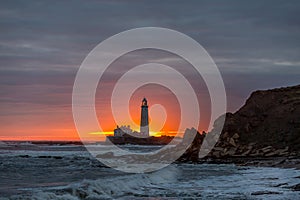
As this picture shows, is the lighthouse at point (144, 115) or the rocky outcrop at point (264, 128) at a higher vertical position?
the lighthouse at point (144, 115)

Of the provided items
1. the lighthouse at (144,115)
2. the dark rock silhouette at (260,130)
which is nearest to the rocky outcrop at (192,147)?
the dark rock silhouette at (260,130)

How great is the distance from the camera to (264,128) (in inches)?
1390

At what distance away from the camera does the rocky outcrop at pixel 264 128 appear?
32.9 metres

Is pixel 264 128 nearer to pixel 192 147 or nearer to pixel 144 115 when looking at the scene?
pixel 192 147

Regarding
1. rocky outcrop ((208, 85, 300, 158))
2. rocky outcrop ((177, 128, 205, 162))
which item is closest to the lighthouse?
rocky outcrop ((177, 128, 205, 162))

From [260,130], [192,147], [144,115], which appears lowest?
[192,147]

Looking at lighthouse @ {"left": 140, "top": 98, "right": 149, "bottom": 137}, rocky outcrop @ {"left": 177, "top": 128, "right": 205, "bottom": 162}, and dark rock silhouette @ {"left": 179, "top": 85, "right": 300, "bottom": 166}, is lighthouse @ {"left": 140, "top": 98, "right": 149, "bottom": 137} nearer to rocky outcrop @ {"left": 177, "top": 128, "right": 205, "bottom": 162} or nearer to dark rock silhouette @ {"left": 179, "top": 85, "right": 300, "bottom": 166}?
rocky outcrop @ {"left": 177, "top": 128, "right": 205, "bottom": 162}

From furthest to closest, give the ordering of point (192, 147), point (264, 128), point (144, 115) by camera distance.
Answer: point (144, 115)
point (192, 147)
point (264, 128)

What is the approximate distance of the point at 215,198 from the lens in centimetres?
1402

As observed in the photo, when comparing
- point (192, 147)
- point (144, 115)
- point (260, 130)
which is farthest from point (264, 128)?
point (144, 115)

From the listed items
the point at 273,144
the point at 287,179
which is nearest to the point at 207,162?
the point at 273,144

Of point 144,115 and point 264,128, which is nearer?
point 264,128

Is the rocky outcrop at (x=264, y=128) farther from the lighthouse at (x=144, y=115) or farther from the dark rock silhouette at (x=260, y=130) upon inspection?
the lighthouse at (x=144, y=115)

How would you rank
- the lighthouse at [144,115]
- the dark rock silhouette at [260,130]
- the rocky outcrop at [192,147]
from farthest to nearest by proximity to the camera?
1. the lighthouse at [144,115]
2. the rocky outcrop at [192,147]
3. the dark rock silhouette at [260,130]
